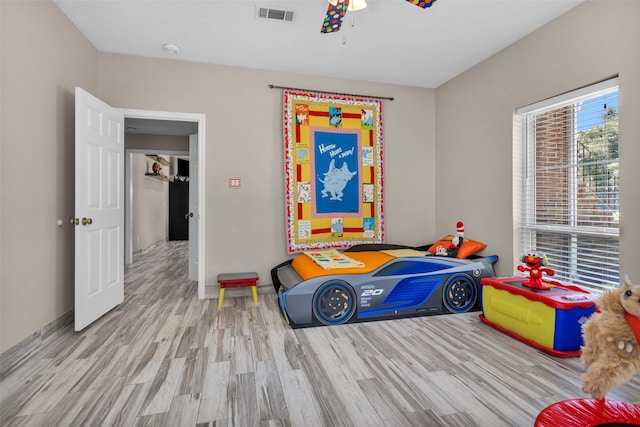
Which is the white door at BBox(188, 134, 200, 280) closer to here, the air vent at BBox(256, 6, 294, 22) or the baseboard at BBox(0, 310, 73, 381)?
the baseboard at BBox(0, 310, 73, 381)

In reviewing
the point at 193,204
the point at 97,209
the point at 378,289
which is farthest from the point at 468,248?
the point at 97,209

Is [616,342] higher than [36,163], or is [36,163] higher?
[36,163]

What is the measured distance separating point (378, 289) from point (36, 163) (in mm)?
2866

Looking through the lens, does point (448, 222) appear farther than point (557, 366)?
Yes

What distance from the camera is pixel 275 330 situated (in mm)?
2814

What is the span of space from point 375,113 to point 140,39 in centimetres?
270

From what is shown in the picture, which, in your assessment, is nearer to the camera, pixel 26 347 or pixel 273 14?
pixel 26 347

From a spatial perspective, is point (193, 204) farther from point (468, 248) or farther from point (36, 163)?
point (468, 248)

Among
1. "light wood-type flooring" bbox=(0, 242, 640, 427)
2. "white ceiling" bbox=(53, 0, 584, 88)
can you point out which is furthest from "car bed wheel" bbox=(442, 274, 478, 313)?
"white ceiling" bbox=(53, 0, 584, 88)

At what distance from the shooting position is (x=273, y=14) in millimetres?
2799

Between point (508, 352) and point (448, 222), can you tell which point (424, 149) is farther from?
point (508, 352)

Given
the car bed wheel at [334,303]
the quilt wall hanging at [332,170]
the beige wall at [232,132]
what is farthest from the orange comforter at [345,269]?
the beige wall at [232,132]

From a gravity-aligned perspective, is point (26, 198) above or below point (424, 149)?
below

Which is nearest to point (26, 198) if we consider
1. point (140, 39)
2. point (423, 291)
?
Result: point (140, 39)
